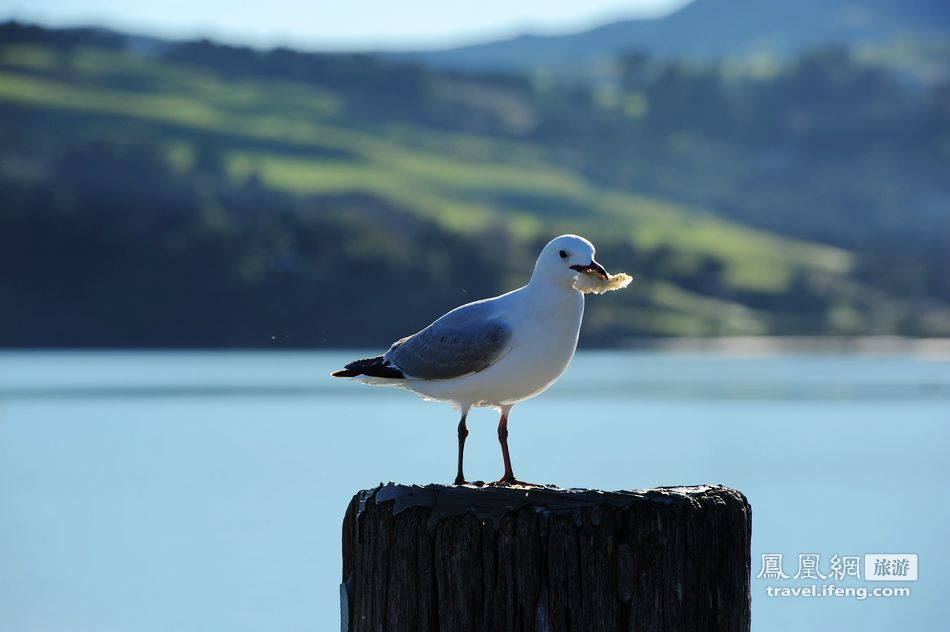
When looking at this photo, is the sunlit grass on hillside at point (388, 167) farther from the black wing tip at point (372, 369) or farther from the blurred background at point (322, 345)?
the black wing tip at point (372, 369)

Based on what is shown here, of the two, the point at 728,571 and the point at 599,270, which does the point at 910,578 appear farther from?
the point at 728,571

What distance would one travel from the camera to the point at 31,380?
80.9 metres

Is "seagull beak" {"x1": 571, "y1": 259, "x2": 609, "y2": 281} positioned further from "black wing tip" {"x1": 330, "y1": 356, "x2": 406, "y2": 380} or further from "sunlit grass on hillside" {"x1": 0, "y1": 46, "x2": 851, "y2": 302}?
"sunlit grass on hillside" {"x1": 0, "y1": 46, "x2": 851, "y2": 302}

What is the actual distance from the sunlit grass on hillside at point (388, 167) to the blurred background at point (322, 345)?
743 mm

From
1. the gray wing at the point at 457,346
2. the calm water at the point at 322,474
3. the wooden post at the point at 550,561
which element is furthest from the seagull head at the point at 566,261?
the calm water at the point at 322,474

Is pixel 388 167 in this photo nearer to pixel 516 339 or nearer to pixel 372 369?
pixel 372 369

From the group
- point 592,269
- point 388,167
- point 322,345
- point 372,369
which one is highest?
point 388,167

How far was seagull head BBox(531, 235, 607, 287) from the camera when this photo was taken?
854cm

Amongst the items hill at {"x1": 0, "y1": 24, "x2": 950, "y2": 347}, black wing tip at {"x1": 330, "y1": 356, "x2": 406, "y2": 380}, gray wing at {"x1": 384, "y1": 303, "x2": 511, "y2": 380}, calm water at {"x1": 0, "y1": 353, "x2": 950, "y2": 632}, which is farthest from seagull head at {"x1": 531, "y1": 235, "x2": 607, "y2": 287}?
hill at {"x1": 0, "y1": 24, "x2": 950, "y2": 347}

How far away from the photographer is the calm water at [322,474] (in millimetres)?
23297

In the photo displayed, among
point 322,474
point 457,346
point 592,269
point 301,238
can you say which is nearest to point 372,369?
point 457,346

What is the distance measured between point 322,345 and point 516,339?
132 m

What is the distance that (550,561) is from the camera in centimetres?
611

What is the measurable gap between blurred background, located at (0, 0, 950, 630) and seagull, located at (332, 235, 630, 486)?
1307 cm
